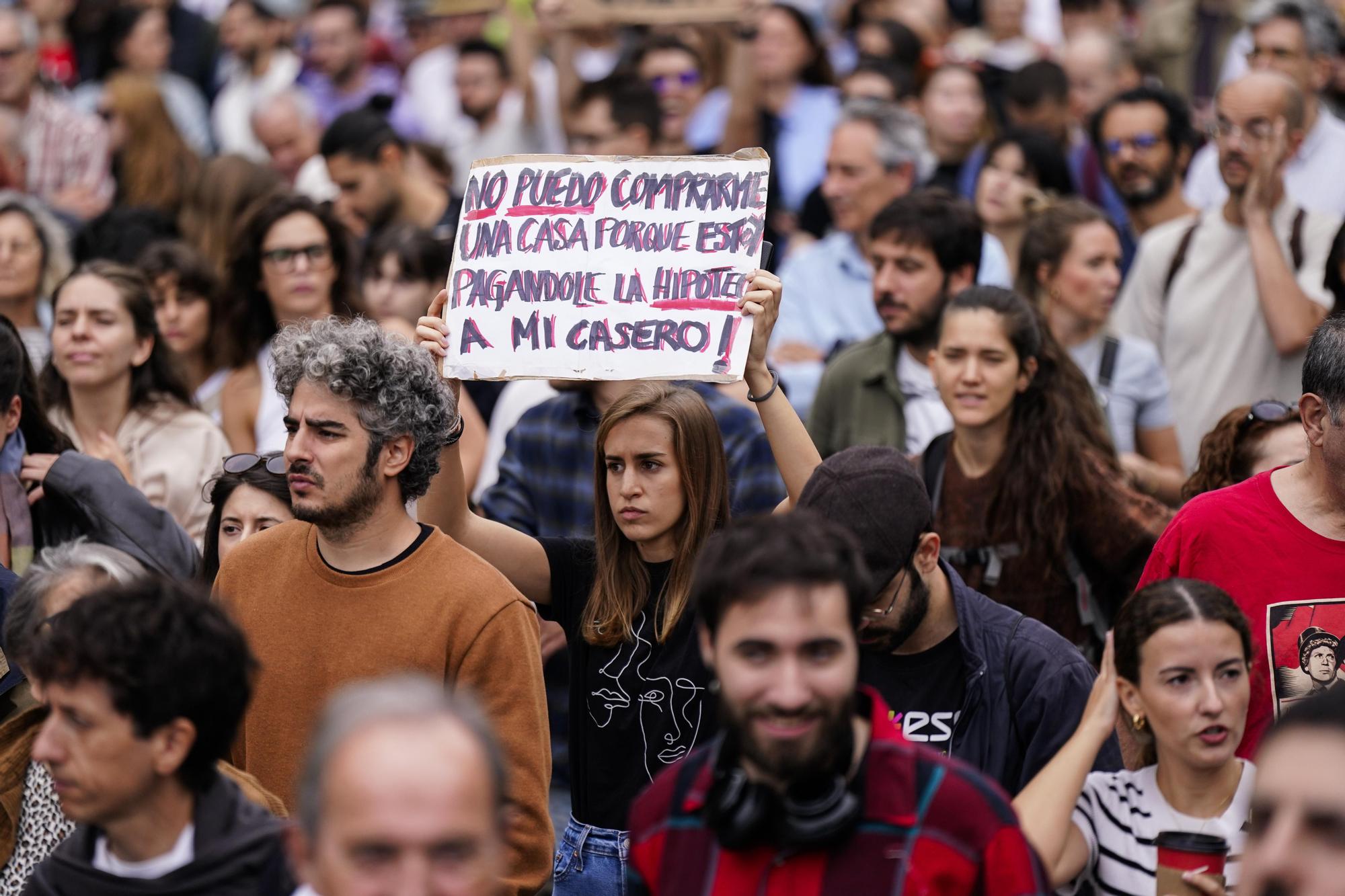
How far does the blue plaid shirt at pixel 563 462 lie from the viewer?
595 cm

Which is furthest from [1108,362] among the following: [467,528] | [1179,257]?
[467,528]

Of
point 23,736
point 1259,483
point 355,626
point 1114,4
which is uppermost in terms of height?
point 1114,4

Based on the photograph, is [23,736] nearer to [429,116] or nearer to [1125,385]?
[1125,385]

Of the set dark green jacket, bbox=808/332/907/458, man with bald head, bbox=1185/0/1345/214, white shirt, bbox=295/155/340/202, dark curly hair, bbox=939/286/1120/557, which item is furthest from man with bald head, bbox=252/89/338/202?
dark curly hair, bbox=939/286/1120/557

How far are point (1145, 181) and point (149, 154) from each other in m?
5.69

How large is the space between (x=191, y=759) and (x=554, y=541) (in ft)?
5.88

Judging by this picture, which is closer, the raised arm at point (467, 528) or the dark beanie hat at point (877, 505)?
the dark beanie hat at point (877, 505)

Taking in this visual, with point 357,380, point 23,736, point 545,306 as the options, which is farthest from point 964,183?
point 23,736

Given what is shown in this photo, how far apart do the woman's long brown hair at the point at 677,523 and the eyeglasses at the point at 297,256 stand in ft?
9.71

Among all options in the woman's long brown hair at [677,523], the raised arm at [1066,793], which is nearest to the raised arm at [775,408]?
the woman's long brown hair at [677,523]

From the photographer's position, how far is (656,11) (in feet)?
36.3

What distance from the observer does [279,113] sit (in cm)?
1096

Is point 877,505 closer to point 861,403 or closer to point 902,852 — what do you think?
point 902,852

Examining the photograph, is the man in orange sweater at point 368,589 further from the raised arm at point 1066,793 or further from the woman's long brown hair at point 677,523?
the raised arm at point 1066,793
